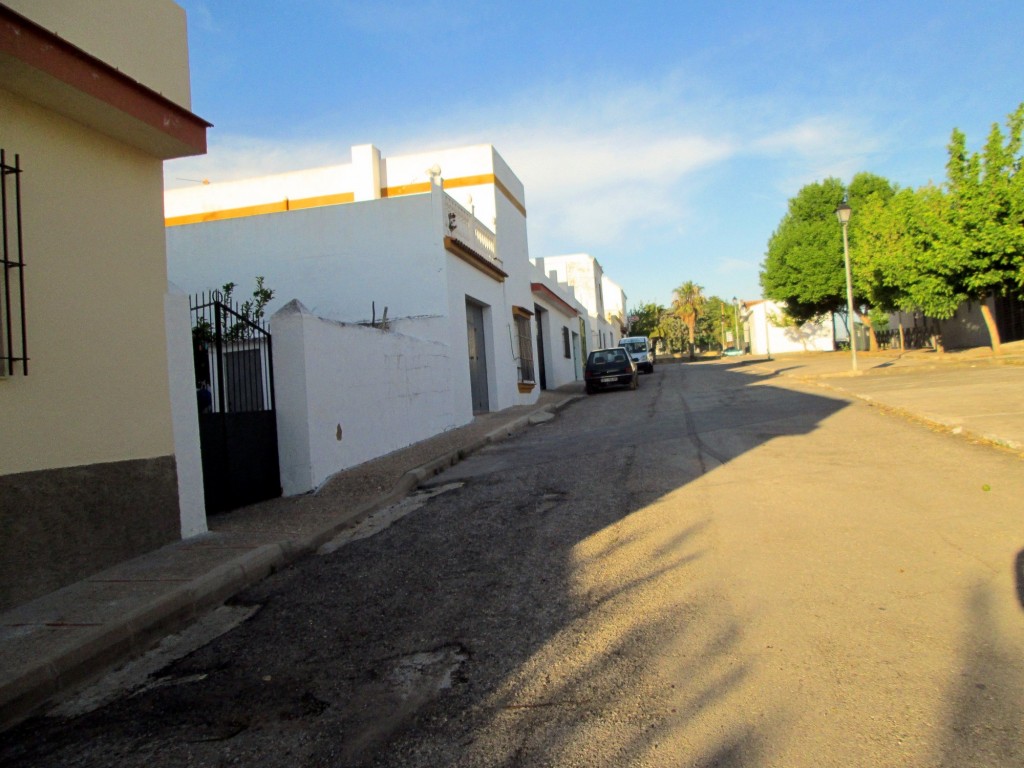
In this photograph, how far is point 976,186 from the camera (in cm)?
2219

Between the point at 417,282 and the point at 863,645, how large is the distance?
500 inches

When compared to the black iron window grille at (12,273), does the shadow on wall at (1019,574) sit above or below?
below

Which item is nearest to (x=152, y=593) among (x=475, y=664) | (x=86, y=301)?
(x=86, y=301)

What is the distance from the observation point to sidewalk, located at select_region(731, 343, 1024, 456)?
9.55 m

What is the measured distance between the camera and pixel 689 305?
Answer: 268ft

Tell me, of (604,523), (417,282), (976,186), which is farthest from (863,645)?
(976,186)

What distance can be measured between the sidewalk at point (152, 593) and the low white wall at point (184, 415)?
0.29 m

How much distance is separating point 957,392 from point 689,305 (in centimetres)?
6924

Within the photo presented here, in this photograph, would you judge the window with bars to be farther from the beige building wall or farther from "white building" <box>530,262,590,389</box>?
the beige building wall

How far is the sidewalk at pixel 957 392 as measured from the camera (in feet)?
31.3

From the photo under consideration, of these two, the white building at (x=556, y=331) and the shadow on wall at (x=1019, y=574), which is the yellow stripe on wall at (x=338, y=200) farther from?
the shadow on wall at (x=1019, y=574)

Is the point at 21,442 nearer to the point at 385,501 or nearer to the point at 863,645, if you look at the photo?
the point at 385,501

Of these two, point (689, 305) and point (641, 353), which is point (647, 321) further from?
point (641, 353)

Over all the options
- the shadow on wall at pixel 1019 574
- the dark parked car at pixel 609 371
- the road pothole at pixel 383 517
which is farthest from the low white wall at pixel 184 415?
the dark parked car at pixel 609 371
